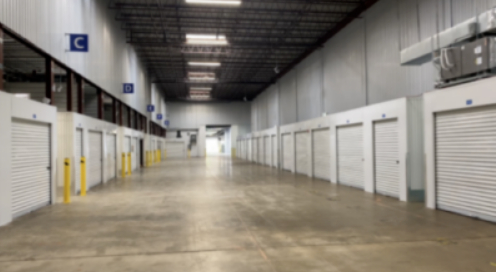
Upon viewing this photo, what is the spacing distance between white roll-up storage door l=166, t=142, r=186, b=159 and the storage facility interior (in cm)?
2562

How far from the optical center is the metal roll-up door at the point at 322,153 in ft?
51.5

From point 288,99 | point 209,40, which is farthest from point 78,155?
point 288,99

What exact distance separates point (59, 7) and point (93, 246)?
7504mm

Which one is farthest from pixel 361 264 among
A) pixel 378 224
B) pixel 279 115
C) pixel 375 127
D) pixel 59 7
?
pixel 279 115

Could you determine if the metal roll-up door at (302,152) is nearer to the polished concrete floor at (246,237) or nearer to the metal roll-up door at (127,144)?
the polished concrete floor at (246,237)

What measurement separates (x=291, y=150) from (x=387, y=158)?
35.2 feet

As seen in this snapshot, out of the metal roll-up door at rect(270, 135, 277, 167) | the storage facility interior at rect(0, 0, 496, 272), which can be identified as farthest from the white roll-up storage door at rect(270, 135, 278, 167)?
the storage facility interior at rect(0, 0, 496, 272)

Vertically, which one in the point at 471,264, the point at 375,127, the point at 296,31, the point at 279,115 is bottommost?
the point at 471,264

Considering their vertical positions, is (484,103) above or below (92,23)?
below

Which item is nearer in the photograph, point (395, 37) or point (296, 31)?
point (395, 37)

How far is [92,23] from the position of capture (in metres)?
13.2

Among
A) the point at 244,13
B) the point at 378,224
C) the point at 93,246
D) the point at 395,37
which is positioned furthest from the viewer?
the point at 244,13

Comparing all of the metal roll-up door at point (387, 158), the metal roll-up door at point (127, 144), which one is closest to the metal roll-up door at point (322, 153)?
the metal roll-up door at point (387, 158)

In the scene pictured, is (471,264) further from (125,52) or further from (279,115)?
(279,115)
